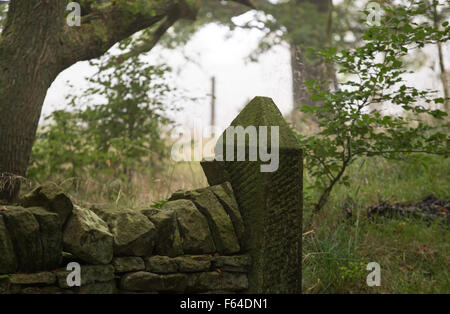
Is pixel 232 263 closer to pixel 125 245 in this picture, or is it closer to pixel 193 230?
pixel 193 230

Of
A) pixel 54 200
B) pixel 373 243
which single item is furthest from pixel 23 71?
pixel 373 243

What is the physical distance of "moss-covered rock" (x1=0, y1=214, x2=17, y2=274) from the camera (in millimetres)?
1904

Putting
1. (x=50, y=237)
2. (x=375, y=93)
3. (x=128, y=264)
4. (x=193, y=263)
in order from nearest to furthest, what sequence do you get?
1. (x=50, y=237)
2. (x=128, y=264)
3. (x=193, y=263)
4. (x=375, y=93)

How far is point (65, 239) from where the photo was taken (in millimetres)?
2082

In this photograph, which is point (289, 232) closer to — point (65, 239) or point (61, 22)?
point (65, 239)

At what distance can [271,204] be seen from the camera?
2400mm

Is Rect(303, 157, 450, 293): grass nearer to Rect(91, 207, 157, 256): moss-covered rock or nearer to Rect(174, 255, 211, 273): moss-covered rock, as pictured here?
Rect(174, 255, 211, 273): moss-covered rock

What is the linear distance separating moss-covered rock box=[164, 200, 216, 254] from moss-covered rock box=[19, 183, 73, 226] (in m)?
0.61

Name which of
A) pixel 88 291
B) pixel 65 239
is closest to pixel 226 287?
pixel 88 291

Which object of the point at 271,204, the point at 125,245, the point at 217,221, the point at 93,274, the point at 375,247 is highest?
the point at 271,204

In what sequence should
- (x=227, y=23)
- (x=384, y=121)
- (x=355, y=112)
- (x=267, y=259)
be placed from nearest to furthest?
1. (x=267, y=259)
2. (x=384, y=121)
3. (x=355, y=112)
4. (x=227, y=23)

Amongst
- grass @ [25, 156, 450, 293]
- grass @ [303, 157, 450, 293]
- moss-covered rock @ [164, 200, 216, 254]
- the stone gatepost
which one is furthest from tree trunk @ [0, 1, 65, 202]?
grass @ [303, 157, 450, 293]

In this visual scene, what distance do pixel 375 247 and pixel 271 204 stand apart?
1.72 meters
